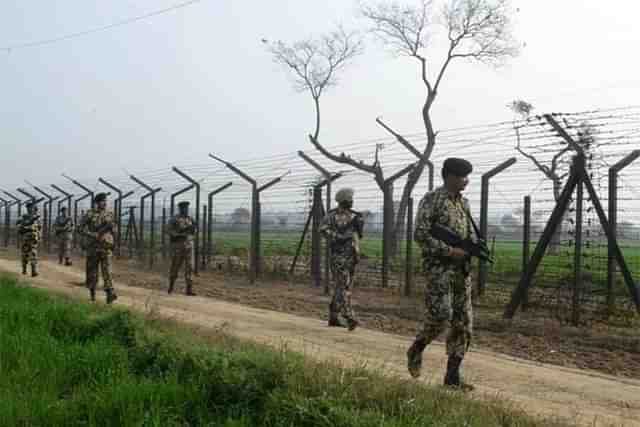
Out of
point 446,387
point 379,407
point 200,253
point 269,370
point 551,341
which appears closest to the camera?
point 379,407

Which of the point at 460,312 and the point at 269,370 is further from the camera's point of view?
the point at 460,312

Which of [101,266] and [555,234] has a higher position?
[555,234]

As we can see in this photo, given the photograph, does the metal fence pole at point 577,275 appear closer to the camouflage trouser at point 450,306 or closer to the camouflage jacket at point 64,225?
the camouflage trouser at point 450,306

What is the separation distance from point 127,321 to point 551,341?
479cm

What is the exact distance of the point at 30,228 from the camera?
16.6 meters

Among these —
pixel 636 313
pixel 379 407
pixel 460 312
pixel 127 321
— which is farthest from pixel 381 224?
pixel 379 407

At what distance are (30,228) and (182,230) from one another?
4782mm

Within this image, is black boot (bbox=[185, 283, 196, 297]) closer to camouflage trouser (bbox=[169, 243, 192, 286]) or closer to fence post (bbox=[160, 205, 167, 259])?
camouflage trouser (bbox=[169, 243, 192, 286])

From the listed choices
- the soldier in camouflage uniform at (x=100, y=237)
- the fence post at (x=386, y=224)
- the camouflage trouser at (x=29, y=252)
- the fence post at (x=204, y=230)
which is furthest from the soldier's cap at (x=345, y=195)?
the fence post at (x=204, y=230)

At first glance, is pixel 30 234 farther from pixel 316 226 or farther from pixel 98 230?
pixel 316 226

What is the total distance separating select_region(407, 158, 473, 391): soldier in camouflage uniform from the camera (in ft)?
18.4

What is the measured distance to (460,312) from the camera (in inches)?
224

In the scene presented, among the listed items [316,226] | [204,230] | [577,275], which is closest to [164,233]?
[204,230]

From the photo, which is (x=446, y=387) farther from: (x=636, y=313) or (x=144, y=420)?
(x=636, y=313)
